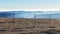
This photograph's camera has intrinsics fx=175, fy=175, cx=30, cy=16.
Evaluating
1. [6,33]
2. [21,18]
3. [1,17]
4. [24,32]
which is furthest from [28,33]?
[1,17]

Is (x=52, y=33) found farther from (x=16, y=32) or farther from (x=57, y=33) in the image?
(x=16, y=32)

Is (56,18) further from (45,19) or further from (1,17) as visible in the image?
(1,17)

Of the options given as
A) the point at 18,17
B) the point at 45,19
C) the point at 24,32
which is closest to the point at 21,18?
the point at 18,17

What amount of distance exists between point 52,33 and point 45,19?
1346cm

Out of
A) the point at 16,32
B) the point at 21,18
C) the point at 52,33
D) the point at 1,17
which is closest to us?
the point at 52,33

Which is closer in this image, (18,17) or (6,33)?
(6,33)

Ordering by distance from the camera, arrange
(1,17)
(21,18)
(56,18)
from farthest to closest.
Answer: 1. (1,17)
2. (21,18)
3. (56,18)

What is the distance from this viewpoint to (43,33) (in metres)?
17.1

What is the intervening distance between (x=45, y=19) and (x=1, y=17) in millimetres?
9786

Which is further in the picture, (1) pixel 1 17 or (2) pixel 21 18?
(1) pixel 1 17

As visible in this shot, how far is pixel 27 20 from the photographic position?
3031 centimetres

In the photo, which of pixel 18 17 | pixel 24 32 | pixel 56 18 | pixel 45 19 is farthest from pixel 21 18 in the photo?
pixel 24 32

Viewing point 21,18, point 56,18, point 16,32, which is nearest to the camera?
point 16,32

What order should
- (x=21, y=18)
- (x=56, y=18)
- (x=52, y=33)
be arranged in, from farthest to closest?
1. (x=21, y=18)
2. (x=56, y=18)
3. (x=52, y=33)
